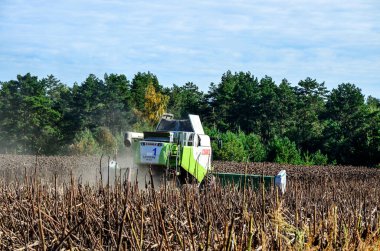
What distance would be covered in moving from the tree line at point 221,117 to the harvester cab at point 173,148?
31.7m

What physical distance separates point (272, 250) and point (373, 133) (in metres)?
51.3

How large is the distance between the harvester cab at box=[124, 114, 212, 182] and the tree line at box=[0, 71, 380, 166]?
104ft

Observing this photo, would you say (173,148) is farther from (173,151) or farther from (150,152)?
(150,152)

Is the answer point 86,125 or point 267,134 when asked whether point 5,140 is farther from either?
point 267,134

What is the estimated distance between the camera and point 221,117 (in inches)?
2928

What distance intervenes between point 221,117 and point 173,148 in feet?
192

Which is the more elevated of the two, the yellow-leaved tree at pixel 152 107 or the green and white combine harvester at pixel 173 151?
the yellow-leaved tree at pixel 152 107

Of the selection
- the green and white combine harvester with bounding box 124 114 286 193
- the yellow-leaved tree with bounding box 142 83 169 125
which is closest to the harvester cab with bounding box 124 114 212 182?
the green and white combine harvester with bounding box 124 114 286 193

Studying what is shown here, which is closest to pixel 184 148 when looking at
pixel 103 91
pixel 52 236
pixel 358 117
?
pixel 52 236

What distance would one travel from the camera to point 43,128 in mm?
64250

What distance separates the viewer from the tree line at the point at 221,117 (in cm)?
5447

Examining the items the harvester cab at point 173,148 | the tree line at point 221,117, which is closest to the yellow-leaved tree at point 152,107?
the tree line at point 221,117

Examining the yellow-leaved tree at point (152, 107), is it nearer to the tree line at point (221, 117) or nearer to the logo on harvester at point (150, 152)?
the tree line at point (221, 117)

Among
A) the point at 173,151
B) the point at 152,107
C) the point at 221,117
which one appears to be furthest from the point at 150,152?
the point at 221,117
